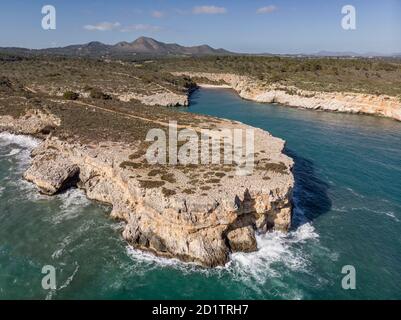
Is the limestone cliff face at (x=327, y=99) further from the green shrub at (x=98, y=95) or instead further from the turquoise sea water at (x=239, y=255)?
the green shrub at (x=98, y=95)

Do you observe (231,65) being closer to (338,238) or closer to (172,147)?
(172,147)

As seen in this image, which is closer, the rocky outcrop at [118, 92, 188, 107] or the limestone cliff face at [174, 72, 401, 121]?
the limestone cliff face at [174, 72, 401, 121]

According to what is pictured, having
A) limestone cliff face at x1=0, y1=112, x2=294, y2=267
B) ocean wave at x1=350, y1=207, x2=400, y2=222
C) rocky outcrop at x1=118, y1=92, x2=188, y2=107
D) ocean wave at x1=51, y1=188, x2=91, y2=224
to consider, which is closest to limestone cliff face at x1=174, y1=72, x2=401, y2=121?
rocky outcrop at x1=118, y1=92, x2=188, y2=107

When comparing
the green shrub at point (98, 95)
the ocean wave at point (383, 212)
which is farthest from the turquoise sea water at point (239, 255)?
the green shrub at point (98, 95)

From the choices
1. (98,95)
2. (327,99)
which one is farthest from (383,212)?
(98,95)

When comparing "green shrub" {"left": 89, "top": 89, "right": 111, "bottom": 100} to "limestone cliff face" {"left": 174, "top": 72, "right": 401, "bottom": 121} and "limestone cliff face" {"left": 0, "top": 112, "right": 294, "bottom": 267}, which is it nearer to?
"limestone cliff face" {"left": 174, "top": 72, "right": 401, "bottom": 121}

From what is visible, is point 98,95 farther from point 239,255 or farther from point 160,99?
point 239,255

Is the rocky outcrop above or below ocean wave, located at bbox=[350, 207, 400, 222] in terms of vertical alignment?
above
